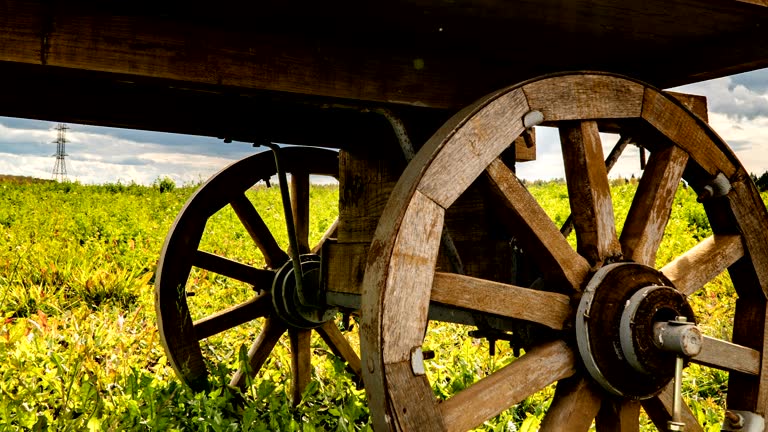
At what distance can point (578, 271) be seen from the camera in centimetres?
207

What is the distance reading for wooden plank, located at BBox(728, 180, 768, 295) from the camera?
2377 mm

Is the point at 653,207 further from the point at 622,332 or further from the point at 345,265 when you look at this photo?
the point at 345,265

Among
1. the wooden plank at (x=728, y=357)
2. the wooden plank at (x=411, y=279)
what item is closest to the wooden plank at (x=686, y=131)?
the wooden plank at (x=728, y=357)

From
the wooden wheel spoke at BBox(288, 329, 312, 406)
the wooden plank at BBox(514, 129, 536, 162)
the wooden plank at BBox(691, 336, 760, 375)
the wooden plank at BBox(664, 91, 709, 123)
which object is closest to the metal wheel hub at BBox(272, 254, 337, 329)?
the wooden wheel spoke at BBox(288, 329, 312, 406)

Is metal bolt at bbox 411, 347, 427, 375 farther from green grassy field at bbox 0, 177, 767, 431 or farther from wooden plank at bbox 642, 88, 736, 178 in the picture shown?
green grassy field at bbox 0, 177, 767, 431

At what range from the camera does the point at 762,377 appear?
7.78 ft

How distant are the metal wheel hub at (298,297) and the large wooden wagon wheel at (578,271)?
1484mm

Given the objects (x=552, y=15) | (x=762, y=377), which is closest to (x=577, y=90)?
(x=552, y=15)

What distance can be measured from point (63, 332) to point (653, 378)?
4066mm

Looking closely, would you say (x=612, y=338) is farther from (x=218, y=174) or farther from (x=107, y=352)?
(x=107, y=352)

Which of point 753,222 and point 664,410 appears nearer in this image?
point 664,410

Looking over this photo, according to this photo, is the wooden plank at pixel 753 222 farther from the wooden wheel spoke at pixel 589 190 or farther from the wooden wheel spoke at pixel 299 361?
the wooden wheel spoke at pixel 299 361

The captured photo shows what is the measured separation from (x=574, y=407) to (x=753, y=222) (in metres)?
1.02

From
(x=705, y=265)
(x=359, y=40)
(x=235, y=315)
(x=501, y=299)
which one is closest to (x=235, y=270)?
(x=235, y=315)
